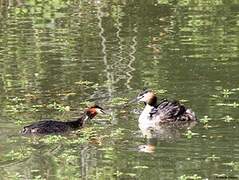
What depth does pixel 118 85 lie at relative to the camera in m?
17.0

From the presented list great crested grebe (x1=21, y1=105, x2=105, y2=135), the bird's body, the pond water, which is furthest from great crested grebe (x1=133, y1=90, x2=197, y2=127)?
great crested grebe (x1=21, y1=105, x2=105, y2=135)

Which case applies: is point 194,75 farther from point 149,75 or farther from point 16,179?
point 16,179

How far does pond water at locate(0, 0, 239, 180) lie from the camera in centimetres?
1187

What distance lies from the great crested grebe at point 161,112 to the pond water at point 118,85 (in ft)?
0.75

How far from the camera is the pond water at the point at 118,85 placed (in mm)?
11867

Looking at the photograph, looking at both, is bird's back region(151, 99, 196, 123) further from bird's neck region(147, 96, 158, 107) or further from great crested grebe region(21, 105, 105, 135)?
great crested grebe region(21, 105, 105, 135)

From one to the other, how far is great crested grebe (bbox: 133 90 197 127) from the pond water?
9.0 inches

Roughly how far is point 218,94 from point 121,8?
14.7 meters

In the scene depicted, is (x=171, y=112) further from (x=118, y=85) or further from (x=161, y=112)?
(x=118, y=85)

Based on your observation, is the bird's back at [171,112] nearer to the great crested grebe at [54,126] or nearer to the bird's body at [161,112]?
the bird's body at [161,112]

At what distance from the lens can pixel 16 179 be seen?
11227 millimetres

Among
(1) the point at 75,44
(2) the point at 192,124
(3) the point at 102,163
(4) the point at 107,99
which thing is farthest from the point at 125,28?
(3) the point at 102,163

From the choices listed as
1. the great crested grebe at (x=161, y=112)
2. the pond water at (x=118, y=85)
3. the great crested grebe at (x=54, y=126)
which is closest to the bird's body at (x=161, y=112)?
the great crested grebe at (x=161, y=112)

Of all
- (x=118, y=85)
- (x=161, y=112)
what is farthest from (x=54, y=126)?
(x=118, y=85)
